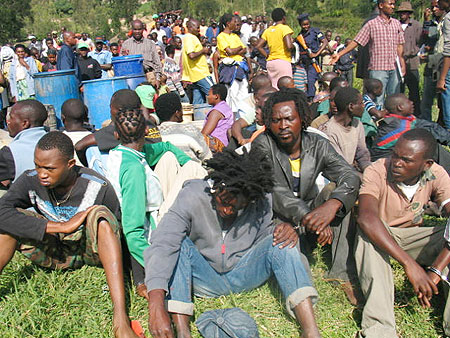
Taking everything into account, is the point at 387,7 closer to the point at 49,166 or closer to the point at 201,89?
the point at 201,89

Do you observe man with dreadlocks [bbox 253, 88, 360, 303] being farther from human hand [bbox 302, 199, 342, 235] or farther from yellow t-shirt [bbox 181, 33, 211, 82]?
yellow t-shirt [bbox 181, 33, 211, 82]

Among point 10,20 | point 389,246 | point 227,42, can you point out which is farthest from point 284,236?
point 10,20

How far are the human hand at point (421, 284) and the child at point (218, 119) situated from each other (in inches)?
126

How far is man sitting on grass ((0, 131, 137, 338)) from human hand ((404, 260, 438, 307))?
176 cm

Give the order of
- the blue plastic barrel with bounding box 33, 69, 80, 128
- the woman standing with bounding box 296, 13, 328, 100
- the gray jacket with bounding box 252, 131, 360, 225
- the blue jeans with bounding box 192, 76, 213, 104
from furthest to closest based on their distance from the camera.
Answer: the woman standing with bounding box 296, 13, 328, 100
the blue jeans with bounding box 192, 76, 213, 104
the blue plastic barrel with bounding box 33, 69, 80, 128
the gray jacket with bounding box 252, 131, 360, 225

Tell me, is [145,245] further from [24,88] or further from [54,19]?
[54,19]

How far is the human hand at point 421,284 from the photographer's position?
2684 millimetres

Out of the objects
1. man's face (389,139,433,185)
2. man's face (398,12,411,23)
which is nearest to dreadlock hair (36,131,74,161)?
man's face (389,139,433,185)

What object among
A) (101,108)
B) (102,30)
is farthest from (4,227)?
(102,30)

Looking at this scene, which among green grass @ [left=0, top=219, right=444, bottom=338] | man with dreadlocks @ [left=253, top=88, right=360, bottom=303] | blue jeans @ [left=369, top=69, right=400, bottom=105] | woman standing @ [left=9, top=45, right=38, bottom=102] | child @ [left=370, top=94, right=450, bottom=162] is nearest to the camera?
green grass @ [left=0, top=219, right=444, bottom=338]

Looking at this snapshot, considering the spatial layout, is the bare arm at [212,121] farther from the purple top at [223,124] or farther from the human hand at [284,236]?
the human hand at [284,236]

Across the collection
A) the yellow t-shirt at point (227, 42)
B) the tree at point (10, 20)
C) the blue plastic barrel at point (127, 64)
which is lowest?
the blue plastic barrel at point (127, 64)

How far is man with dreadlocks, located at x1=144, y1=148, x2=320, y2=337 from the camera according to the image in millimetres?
2602

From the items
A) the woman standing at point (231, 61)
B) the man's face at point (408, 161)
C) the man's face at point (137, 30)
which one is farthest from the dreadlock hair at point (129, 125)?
the man's face at point (137, 30)
